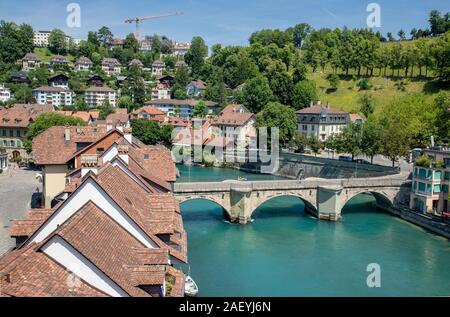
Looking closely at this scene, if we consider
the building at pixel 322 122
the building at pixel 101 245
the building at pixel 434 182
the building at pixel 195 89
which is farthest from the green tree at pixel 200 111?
the building at pixel 101 245

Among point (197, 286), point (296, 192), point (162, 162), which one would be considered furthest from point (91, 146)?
point (296, 192)

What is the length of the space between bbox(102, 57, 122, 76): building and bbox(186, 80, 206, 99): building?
3229cm

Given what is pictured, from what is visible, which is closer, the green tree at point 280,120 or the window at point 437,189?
the window at point 437,189

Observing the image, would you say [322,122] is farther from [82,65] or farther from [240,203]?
[82,65]

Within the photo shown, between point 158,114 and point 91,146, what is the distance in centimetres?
7668

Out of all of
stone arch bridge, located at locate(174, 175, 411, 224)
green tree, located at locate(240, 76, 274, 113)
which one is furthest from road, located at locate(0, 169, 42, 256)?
green tree, located at locate(240, 76, 274, 113)

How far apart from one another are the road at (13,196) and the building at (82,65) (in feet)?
318

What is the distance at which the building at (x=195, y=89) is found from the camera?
144125 millimetres

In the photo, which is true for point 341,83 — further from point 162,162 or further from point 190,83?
point 162,162

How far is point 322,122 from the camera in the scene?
307 ft

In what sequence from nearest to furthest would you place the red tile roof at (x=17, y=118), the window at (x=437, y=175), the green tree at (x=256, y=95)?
the window at (x=437, y=175) < the red tile roof at (x=17, y=118) < the green tree at (x=256, y=95)

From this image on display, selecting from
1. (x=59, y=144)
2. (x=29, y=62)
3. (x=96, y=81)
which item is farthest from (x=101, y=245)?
(x=29, y=62)

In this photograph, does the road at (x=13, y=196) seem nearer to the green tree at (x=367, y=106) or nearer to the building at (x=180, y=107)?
the building at (x=180, y=107)

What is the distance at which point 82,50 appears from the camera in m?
178
